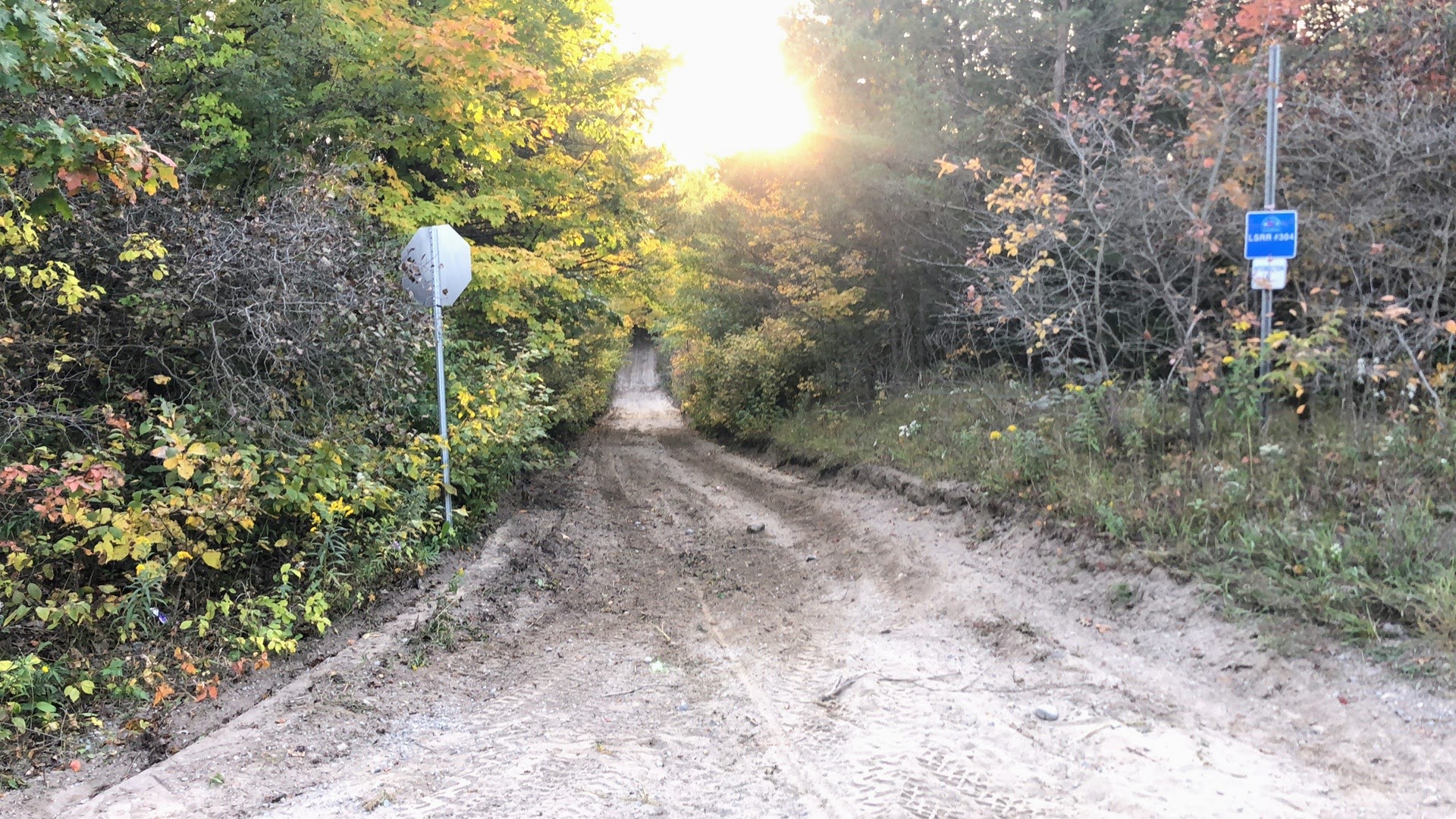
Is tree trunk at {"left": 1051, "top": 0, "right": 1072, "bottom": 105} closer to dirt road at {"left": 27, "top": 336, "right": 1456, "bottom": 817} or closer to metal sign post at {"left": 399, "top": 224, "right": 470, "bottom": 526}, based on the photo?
dirt road at {"left": 27, "top": 336, "right": 1456, "bottom": 817}

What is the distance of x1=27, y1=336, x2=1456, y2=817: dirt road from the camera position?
3.49 metres

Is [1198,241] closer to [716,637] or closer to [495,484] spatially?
[716,637]

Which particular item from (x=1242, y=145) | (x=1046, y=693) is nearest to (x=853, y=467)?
(x=1242, y=145)

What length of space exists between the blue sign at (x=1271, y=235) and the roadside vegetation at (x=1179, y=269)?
494 millimetres

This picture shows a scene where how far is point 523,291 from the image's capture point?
11000 millimetres

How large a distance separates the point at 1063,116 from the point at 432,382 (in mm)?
6922

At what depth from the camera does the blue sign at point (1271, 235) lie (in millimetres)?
6625

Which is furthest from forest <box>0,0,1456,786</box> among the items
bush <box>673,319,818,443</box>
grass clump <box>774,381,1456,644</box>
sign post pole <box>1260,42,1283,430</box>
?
bush <box>673,319,818,443</box>

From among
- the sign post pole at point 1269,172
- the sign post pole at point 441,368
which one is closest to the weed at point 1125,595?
the sign post pole at point 1269,172

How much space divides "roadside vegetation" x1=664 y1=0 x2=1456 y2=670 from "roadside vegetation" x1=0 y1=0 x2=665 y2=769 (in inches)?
225

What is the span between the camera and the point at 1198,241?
7.39 meters

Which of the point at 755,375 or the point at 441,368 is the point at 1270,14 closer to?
the point at 441,368

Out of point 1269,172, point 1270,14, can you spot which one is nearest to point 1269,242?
point 1269,172

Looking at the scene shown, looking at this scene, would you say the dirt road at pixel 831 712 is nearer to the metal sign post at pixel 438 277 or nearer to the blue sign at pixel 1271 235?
the metal sign post at pixel 438 277
